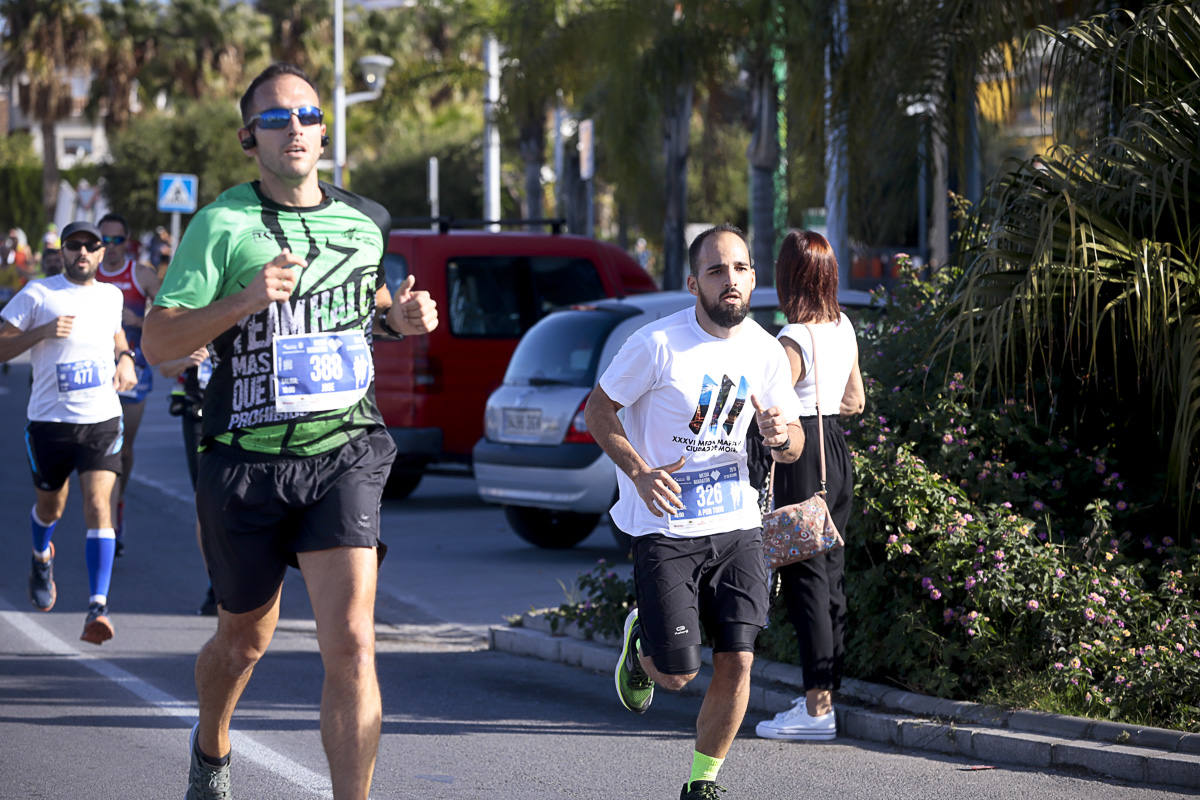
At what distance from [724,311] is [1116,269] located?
106 inches

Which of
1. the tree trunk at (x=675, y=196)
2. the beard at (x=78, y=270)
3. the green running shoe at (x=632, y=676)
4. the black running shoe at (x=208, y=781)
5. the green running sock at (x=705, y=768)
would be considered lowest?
the green running sock at (x=705, y=768)

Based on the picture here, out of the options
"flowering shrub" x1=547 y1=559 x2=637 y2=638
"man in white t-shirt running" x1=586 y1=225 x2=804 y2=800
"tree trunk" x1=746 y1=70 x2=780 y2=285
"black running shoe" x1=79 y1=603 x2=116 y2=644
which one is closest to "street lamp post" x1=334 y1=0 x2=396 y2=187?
"tree trunk" x1=746 y1=70 x2=780 y2=285

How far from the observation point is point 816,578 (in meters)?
6.39

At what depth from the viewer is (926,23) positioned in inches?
408

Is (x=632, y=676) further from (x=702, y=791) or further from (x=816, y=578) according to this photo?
(x=816, y=578)

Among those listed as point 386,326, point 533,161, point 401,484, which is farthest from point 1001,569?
point 533,161

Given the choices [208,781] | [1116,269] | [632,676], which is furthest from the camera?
[1116,269]

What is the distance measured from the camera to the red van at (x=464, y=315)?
41.7 ft

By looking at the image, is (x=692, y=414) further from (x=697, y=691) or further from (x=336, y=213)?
(x=697, y=691)

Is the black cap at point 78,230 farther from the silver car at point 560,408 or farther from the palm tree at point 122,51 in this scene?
the palm tree at point 122,51

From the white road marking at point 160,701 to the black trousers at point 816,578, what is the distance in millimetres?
1891

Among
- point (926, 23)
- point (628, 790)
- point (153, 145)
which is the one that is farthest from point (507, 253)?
point (153, 145)

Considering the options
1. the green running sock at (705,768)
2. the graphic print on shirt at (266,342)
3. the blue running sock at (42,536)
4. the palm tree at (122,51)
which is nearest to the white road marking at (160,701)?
the blue running sock at (42,536)

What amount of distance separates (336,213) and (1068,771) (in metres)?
3.25
